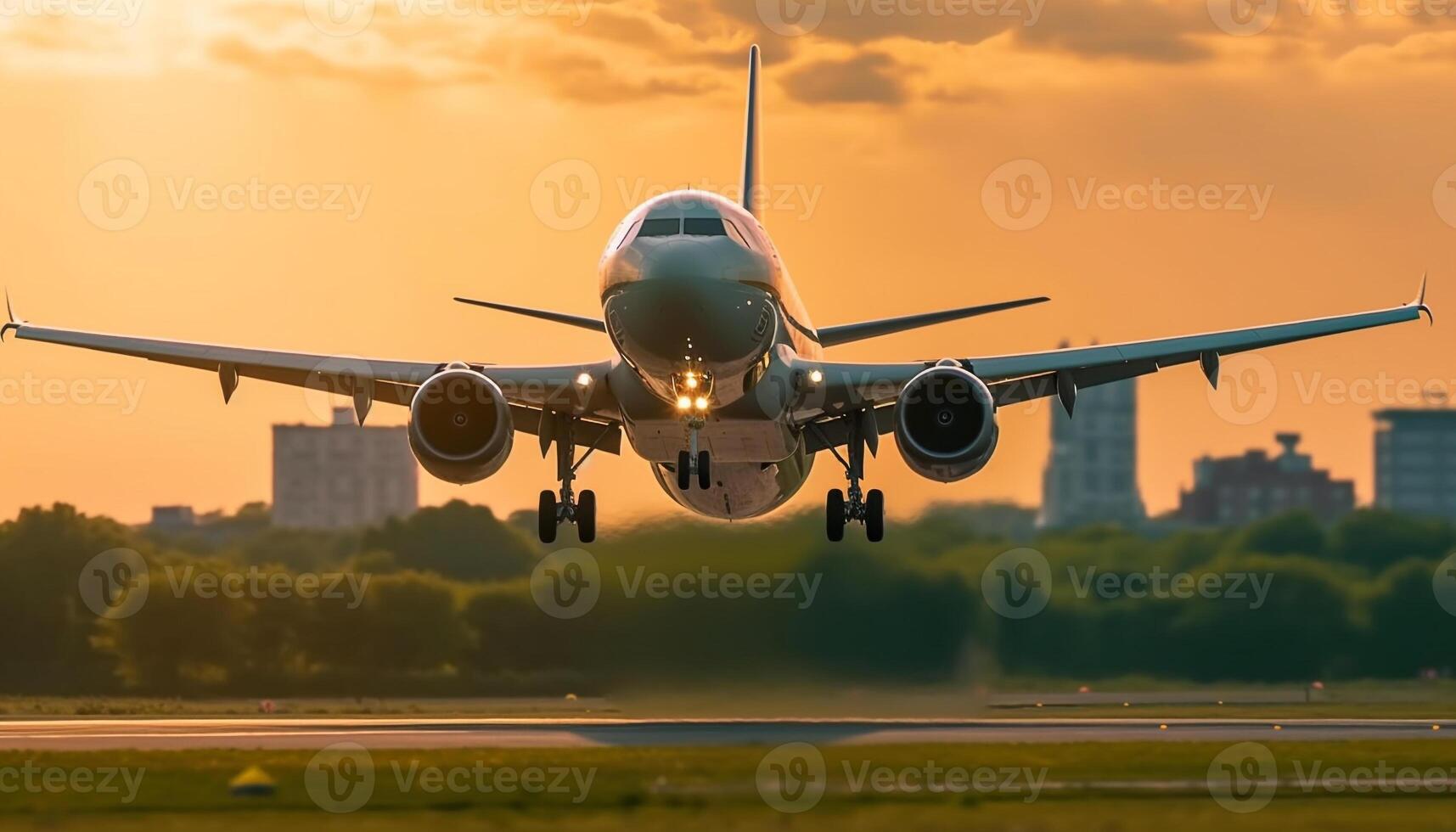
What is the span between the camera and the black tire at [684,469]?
1291 inches

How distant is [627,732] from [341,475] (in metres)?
12.3

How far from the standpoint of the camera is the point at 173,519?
42688mm

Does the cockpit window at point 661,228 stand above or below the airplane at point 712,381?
above

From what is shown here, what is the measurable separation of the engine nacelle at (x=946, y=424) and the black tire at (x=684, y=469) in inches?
131

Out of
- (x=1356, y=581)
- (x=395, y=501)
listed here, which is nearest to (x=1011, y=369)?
(x=1356, y=581)

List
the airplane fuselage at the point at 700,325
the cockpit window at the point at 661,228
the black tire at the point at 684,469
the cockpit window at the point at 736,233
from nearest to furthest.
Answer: the airplane fuselage at the point at 700,325 < the cockpit window at the point at 661,228 < the cockpit window at the point at 736,233 < the black tire at the point at 684,469

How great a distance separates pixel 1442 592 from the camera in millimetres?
41688

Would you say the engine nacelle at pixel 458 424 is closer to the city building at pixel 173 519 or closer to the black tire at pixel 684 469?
the black tire at pixel 684 469

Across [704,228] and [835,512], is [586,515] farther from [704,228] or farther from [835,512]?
[704,228]

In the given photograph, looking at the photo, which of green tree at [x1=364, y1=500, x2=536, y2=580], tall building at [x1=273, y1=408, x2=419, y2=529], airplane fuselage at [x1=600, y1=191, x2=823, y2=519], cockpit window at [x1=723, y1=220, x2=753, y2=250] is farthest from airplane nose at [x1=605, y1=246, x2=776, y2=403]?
tall building at [x1=273, y1=408, x2=419, y2=529]

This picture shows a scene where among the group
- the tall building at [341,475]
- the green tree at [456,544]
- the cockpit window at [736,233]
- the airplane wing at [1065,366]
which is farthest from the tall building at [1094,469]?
the tall building at [341,475]

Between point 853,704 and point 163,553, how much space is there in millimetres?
14497

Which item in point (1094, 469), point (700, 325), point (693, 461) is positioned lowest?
point (693, 461)

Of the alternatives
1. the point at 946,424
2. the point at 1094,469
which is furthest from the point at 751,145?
the point at 946,424
